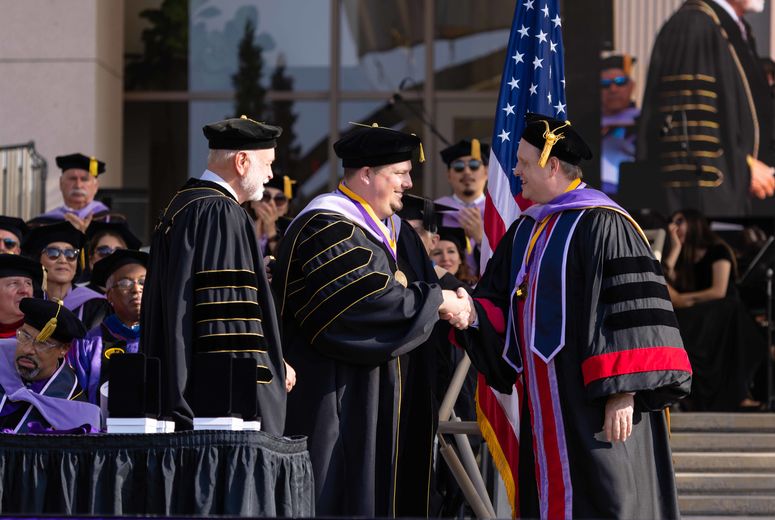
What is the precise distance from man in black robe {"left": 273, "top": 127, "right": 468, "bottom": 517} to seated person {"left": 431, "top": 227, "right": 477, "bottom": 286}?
1914mm

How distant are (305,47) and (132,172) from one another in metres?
2.35

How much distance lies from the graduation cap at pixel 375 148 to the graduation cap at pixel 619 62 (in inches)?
297

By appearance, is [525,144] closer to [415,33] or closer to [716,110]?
[716,110]

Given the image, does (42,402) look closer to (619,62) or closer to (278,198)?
(278,198)

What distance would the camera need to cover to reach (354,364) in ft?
19.5

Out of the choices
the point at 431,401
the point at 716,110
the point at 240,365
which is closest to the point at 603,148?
the point at 716,110

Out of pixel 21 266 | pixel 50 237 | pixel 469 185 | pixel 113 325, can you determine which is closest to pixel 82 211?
pixel 50 237

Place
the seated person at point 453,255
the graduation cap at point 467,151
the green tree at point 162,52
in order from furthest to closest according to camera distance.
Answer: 1. the green tree at point 162,52
2. the graduation cap at point 467,151
3. the seated person at point 453,255

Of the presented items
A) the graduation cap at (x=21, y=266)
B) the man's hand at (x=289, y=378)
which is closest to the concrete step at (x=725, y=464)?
the man's hand at (x=289, y=378)

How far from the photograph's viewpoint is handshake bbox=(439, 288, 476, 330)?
5832 millimetres

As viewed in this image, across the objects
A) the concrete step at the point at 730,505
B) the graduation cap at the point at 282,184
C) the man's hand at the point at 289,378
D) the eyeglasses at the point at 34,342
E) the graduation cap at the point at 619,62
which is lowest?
the concrete step at the point at 730,505

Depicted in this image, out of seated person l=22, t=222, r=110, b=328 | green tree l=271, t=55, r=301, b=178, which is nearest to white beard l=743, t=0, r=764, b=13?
green tree l=271, t=55, r=301, b=178

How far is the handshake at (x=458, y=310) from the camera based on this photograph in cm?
583

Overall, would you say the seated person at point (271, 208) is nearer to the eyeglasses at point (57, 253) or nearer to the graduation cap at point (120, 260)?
the eyeglasses at point (57, 253)
